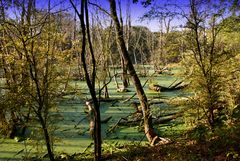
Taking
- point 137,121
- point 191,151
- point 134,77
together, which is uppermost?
point 134,77

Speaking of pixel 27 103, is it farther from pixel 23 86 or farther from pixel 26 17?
pixel 26 17

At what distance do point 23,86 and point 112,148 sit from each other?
3415 millimetres

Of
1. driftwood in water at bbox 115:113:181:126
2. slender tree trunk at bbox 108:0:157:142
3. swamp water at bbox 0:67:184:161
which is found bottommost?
swamp water at bbox 0:67:184:161

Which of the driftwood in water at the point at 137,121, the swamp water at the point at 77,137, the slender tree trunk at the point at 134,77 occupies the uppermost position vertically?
the slender tree trunk at the point at 134,77

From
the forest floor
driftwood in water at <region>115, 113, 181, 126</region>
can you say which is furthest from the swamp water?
the forest floor

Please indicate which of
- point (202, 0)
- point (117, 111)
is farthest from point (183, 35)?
point (117, 111)

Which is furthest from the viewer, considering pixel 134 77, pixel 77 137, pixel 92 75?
pixel 77 137

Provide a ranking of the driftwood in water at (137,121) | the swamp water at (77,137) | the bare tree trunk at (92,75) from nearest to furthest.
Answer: the bare tree trunk at (92,75)
the swamp water at (77,137)
the driftwood in water at (137,121)

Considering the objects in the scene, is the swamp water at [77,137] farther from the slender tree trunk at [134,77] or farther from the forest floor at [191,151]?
the forest floor at [191,151]

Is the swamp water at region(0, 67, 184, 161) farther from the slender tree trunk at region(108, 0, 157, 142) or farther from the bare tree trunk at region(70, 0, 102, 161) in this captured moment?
the bare tree trunk at region(70, 0, 102, 161)

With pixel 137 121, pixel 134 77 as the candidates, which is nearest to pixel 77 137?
pixel 137 121

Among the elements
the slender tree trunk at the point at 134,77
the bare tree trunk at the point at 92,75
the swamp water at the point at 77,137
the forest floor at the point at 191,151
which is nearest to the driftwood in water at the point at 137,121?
the swamp water at the point at 77,137

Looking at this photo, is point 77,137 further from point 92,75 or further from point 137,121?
point 92,75

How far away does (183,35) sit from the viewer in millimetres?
8812
